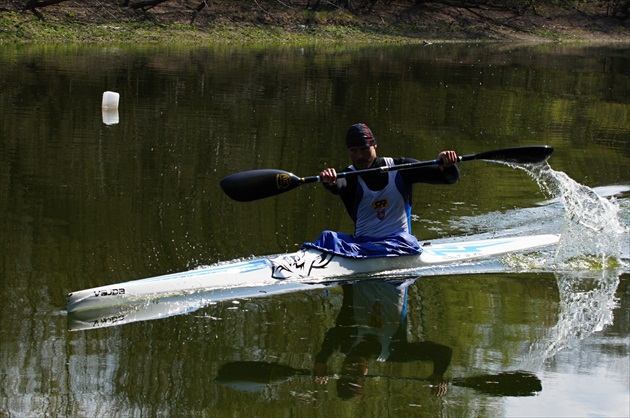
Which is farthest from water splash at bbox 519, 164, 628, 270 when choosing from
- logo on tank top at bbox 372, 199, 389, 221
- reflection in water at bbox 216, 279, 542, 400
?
reflection in water at bbox 216, 279, 542, 400

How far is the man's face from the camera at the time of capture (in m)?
10.1

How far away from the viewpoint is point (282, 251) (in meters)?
11.1

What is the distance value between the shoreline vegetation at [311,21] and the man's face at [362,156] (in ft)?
72.3

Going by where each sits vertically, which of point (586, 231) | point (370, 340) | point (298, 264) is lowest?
point (370, 340)

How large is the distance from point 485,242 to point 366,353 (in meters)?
3.67

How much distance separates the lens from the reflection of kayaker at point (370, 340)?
7.71 m

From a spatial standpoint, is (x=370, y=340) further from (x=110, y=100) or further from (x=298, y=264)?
(x=110, y=100)

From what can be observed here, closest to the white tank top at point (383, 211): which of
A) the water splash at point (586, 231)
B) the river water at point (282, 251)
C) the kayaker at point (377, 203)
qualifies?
the kayaker at point (377, 203)

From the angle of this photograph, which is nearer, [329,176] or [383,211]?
Answer: [329,176]

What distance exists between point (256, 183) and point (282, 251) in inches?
39.7

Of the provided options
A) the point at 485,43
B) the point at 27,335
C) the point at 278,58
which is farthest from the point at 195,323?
the point at 485,43

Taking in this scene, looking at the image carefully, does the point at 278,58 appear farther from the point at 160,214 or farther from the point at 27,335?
the point at 27,335

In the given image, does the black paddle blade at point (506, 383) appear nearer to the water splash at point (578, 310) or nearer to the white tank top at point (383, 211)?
the water splash at point (578, 310)


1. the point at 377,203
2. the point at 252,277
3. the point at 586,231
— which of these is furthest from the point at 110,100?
the point at 586,231
